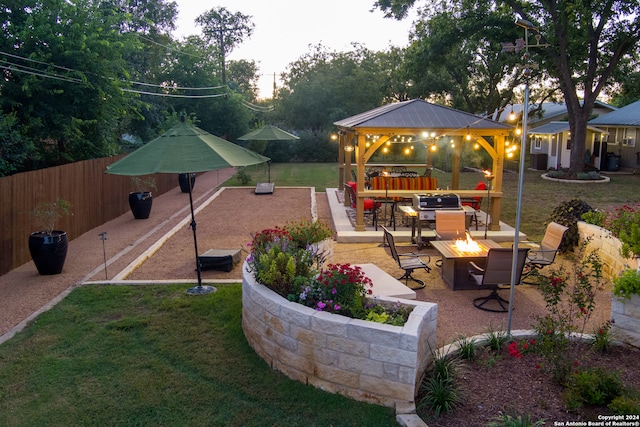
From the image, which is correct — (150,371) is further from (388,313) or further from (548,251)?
(548,251)

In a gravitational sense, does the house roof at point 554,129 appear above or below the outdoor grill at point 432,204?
above

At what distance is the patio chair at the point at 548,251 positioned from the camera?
8.33 metres

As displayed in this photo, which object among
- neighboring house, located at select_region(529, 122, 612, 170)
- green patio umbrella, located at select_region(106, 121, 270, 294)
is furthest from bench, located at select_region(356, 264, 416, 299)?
neighboring house, located at select_region(529, 122, 612, 170)

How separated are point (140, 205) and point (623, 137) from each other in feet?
85.0

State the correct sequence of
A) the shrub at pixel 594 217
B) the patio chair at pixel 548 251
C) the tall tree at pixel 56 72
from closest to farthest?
the patio chair at pixel 548 251 < the shrub at pixel 594 217 < the tall tree at pixel 56 72

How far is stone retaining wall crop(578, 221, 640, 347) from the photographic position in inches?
222

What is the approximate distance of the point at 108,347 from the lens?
5.87m

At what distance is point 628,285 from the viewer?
5598 mm

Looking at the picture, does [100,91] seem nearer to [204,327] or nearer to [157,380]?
[204,327]

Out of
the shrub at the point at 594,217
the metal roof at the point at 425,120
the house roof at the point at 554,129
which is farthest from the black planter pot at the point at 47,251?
the house roof at the point at 554,129

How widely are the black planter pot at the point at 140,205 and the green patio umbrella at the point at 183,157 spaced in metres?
6.99

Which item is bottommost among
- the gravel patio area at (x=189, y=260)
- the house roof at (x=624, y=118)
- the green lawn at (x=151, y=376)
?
the green lawn at (x=151, y=376)

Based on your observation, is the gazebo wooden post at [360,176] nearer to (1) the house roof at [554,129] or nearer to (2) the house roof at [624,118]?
(1) the house roof at [554,129]

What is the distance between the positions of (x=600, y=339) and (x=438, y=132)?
7446 mm
